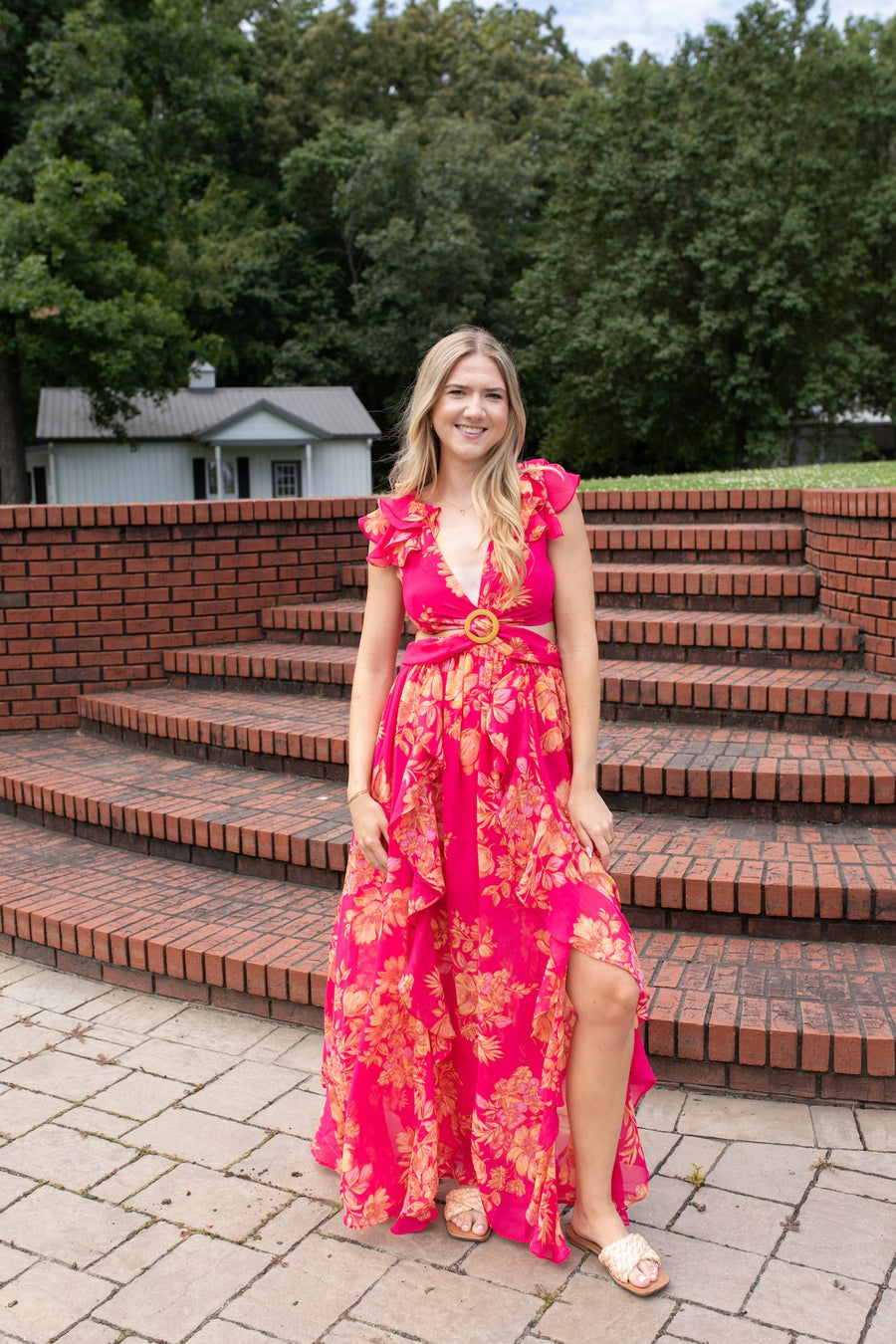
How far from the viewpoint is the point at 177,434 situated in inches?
1355

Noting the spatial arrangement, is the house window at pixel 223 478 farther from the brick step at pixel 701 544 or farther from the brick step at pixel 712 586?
the brick step at pixel 712 586

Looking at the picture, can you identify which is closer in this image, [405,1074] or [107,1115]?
[405,1074]

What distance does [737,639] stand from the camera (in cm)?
578

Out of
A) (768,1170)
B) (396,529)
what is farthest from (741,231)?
(768,1170)

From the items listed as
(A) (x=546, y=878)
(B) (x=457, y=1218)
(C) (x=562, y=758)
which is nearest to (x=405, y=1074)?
(B) (x=457, y=1218)

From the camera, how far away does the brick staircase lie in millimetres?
3600

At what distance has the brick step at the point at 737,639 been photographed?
5629 millimetres

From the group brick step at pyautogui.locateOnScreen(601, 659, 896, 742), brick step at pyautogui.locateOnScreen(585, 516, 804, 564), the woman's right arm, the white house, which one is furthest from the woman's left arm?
the white house

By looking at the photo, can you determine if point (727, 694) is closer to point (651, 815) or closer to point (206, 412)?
point (651, 815)

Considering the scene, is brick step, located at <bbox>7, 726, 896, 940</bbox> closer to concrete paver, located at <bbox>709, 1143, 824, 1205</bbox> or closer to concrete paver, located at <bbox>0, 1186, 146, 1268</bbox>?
concrete paver, located at <bbox>709, 1143, 824, 1205</bbox>

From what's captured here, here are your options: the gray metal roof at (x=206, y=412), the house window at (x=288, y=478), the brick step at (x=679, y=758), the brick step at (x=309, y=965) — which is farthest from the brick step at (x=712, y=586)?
the house window at (x=288, y=478)

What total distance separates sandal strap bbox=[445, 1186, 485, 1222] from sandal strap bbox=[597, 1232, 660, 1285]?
1.08ft

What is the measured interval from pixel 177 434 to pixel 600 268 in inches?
492

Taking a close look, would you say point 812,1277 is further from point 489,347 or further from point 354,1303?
point 489,347
